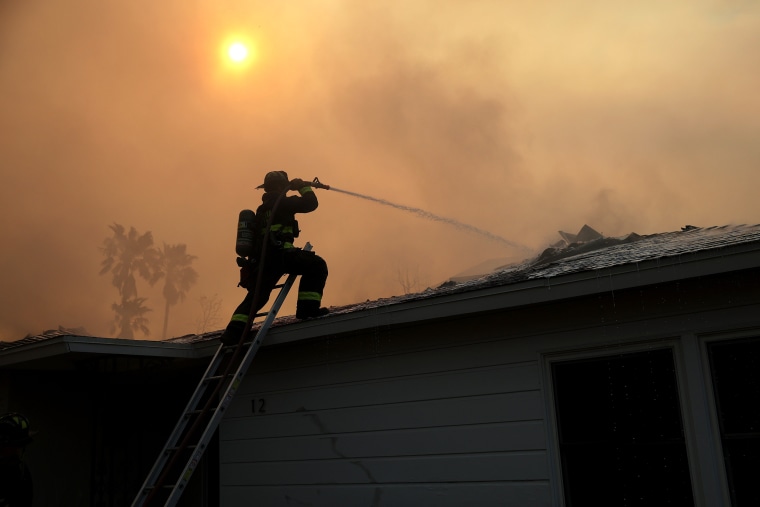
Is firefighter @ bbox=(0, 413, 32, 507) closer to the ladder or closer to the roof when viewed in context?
the ladder

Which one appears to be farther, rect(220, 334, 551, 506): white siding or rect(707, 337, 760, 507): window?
rect(220, 334, 551, 506): white siding

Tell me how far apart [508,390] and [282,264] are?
2.57 meters

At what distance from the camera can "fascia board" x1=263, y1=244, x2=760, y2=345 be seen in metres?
4.60

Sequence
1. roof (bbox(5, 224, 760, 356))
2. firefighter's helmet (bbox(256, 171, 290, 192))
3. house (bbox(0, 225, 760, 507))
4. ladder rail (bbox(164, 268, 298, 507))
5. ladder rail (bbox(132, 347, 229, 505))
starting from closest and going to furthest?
roof (bbox(5, 224, 760, 356)), house (bbox(0, 225, 760, 507)), ladder rail (bbox(164, 268, 298, 507)), ladder rail (bbox(132, 347, 229, 505)), firefighter's helmet (bbox(256, 171, 290, 192))

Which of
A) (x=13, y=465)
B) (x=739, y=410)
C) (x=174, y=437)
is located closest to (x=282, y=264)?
(x=174, y=437)

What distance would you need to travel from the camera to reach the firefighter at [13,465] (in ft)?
11.8

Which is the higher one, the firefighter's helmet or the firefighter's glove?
the firefighter's helmet

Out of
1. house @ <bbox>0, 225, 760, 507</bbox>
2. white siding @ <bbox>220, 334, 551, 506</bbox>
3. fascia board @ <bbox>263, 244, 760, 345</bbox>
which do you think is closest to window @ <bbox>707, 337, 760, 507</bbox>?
house @ <bbox>0, 225, 760, 507</bbox>

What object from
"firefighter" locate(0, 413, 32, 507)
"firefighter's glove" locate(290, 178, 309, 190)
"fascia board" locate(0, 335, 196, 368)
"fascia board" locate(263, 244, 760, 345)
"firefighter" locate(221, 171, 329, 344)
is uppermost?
"firefighter's glove" locate(290, 178, 309, 190)

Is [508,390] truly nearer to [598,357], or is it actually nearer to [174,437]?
[598,357]

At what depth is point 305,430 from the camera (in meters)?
6.70

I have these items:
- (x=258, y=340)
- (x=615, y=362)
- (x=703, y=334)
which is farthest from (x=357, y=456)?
(x=703, y=334)

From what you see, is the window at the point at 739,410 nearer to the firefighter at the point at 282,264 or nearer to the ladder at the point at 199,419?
the firefighter at the point at 282,264

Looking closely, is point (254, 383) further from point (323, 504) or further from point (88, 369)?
point (88, 369)
